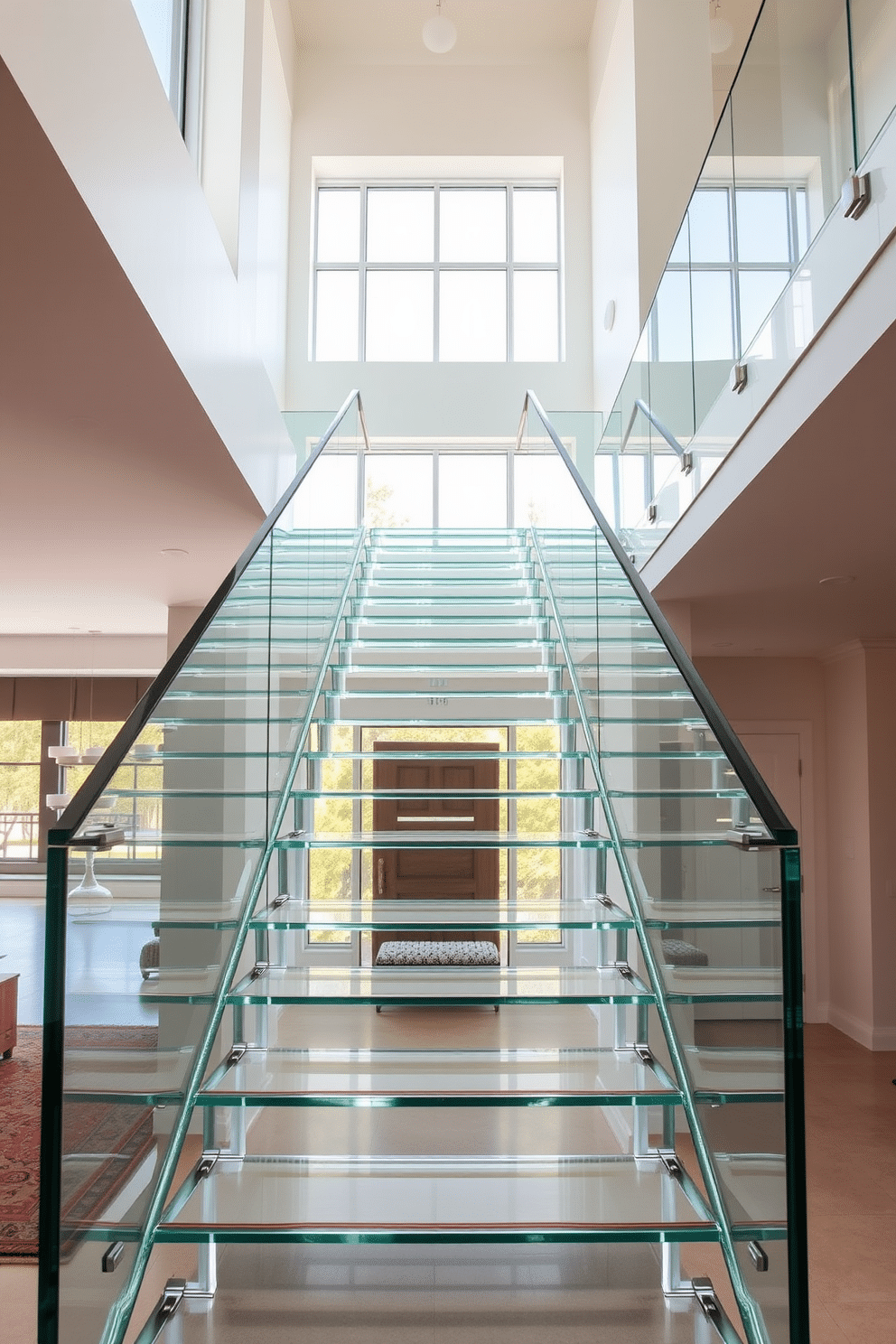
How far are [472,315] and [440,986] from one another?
9.21 meters

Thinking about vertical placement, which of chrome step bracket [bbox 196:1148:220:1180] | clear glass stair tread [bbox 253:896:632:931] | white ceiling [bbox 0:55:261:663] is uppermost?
white ceiling [bbox 0:55:261:663]

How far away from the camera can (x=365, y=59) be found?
10.2 metres

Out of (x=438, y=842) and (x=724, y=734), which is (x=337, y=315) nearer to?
(x=438, y=842)

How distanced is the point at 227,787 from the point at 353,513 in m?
4.67

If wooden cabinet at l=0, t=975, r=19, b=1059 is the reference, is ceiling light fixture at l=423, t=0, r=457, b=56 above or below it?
above

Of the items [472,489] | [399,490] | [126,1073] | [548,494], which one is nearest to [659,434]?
[548,494]

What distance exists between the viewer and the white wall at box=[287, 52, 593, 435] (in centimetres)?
1016

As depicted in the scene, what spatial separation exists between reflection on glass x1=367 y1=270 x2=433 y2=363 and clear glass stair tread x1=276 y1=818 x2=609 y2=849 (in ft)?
26.0

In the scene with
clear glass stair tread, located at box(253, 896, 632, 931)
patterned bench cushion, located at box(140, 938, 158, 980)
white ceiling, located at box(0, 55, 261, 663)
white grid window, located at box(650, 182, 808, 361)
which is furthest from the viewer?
white grid window, located at box(650, 182, 808, 361)

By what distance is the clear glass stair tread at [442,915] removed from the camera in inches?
120

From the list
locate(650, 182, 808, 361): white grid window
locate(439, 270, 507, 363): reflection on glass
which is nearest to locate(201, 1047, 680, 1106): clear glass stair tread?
locate(650, 182, 808, 361): white grid window

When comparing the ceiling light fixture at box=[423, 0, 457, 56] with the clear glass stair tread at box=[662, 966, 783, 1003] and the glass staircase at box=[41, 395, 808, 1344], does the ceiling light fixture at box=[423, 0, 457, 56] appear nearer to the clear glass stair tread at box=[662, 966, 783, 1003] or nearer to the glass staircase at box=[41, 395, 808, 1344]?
the glass staircase at box=[41, 395, 808, 1344]

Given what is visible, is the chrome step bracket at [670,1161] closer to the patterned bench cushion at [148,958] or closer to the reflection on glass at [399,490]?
the patterned bench cushion at [148,958]

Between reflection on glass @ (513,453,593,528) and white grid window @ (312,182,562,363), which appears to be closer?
reflection on glass @ (513,453,593,528)
